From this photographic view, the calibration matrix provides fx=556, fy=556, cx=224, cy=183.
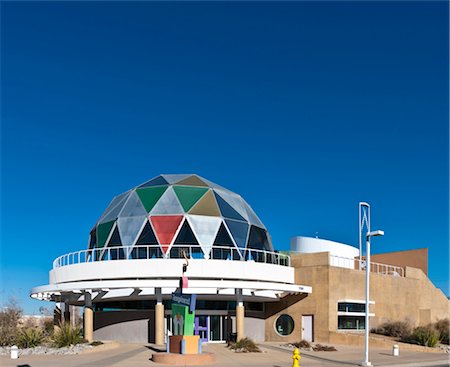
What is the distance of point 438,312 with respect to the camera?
46.3 metres

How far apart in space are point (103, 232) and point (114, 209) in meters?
1.81

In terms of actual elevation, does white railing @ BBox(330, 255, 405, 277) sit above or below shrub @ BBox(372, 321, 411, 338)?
above

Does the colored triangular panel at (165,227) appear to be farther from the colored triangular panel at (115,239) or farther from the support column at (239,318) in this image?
the support column at (239,318)

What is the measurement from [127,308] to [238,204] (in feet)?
34.1

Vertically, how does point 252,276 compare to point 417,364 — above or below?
above

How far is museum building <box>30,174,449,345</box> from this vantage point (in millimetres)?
31547

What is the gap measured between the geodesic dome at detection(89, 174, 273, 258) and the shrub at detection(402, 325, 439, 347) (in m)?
11.0

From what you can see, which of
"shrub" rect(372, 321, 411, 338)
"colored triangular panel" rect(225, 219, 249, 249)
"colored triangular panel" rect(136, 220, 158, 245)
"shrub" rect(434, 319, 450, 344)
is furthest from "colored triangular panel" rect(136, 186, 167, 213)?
"shrub" rect(434, 319, 450, 344)

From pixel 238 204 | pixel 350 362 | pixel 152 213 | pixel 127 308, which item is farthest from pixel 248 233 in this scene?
pixel 350 362

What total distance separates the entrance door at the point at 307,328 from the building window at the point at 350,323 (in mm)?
2159

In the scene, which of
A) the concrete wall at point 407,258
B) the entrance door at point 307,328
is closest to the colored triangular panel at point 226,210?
the entrance door at point 307,328

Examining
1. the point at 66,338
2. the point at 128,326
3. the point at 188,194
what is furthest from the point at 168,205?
the point at 66,338

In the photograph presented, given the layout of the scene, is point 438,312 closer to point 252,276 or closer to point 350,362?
point 252,276

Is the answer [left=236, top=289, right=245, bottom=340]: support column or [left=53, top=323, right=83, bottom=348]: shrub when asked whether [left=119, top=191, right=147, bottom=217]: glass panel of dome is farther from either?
[left=53, top=323, right=83, bottom=348]: shrub
